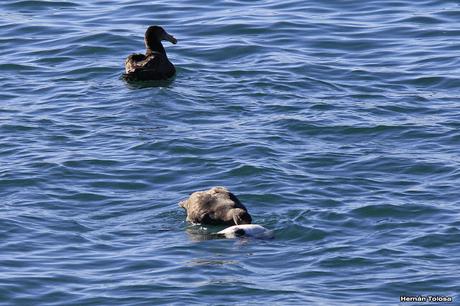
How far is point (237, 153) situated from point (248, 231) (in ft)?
11.2

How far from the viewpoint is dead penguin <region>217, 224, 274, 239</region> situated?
15.1 meters

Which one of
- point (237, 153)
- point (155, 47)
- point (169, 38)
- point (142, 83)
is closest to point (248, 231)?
point (237, 153)

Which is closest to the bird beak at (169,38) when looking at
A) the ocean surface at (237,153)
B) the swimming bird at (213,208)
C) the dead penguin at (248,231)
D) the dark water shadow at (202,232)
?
the ocean surface at (237,153)

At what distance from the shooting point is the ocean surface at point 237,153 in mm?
14281

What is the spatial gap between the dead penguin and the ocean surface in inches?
3.5

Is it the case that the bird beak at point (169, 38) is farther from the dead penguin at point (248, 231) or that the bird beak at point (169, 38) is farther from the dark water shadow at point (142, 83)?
the dead penguin at point (248, 231)

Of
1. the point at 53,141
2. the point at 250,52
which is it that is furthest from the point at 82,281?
the point at 250,52

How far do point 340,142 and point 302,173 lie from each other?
1.54 m

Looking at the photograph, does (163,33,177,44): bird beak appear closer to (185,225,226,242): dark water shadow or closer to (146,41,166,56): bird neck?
(146,41,166,56): bird neck

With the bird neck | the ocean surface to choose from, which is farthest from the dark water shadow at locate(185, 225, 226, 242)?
the bird neck

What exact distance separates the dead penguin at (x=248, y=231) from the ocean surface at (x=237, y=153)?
0.09 meters

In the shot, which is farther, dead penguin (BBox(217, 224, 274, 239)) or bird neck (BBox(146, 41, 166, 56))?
bird neck (BBox(146, 41, 166, 56))

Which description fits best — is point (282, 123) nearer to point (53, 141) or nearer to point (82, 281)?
point (53, 141)

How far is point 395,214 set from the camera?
1603 centimetres
